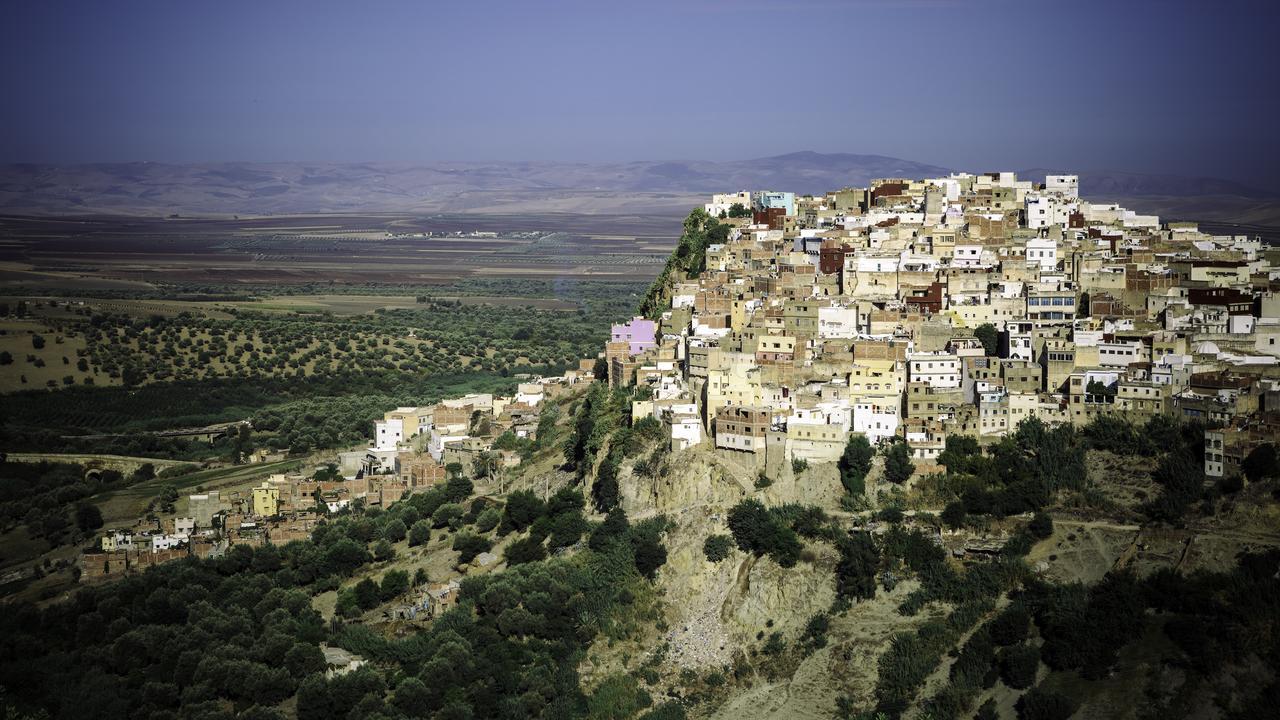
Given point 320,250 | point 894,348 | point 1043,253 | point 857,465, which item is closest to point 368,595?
point 857,465

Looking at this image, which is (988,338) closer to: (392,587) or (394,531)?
(392,587)

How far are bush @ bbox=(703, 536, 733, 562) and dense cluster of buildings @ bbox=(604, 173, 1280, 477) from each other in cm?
155

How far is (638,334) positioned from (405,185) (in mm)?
161230

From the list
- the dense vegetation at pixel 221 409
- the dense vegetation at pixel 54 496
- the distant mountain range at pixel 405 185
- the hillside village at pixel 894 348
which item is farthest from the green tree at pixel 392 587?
the distant mountain range at pixel 405 185

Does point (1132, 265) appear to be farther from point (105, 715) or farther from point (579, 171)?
point (579, 171)

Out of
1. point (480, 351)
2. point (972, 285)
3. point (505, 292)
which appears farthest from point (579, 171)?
point (972, 285)

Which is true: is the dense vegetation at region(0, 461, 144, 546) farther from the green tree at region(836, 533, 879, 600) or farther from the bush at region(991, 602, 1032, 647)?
the bush at region(991, 602, 1032, 647)

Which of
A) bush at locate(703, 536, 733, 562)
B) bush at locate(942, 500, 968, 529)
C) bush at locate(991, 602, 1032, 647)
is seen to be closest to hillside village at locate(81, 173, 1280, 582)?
bush at locate(942, 500, 968, 529)

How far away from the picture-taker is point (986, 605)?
24297mm

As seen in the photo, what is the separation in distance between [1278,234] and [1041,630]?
132 ft

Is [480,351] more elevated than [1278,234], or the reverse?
[1278,234]

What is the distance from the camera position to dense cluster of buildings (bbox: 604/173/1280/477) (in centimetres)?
2692

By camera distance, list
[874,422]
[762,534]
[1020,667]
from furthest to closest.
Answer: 1. [874,422]
2. [762,534]
3. [1020,667]

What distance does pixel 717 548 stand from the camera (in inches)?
1046
